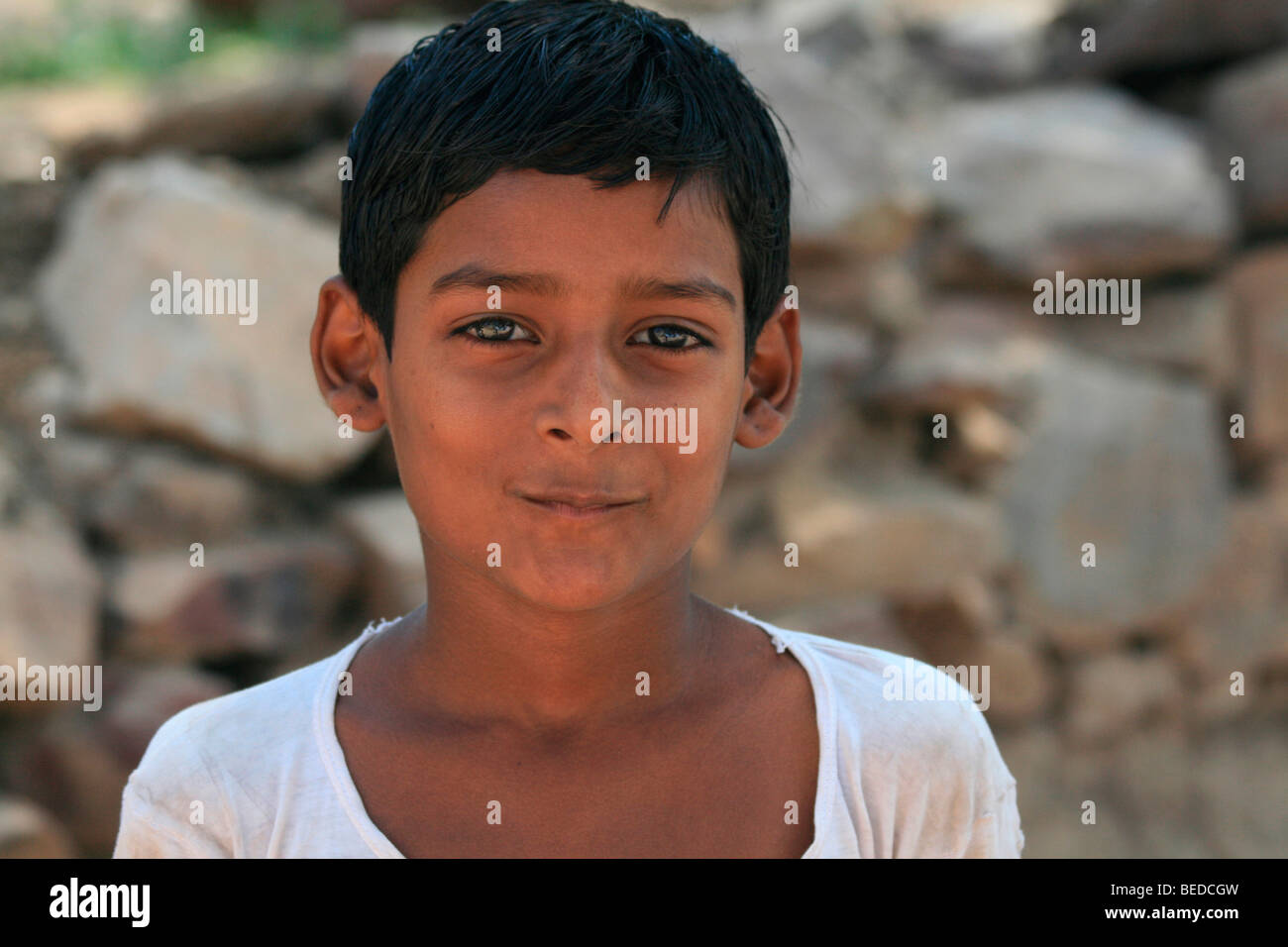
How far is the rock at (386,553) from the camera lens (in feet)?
11.2

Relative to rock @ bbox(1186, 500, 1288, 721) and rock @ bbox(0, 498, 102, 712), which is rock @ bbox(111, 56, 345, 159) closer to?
rock @ bbox(0, 498, 102, 712)

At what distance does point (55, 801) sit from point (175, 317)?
1.17 metres

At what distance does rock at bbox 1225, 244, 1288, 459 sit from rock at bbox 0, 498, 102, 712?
3.53m

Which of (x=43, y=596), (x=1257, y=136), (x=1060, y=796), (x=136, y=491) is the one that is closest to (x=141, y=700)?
(x=43, y=596)

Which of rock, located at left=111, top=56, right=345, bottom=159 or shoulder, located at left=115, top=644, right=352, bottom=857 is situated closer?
shoulder, located at left=115, top=644, right=352, bottom=857

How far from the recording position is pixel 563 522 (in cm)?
146

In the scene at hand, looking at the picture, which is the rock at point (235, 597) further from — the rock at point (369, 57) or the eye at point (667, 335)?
the eye at point (667, 335)

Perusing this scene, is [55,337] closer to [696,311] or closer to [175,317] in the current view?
[175,317]

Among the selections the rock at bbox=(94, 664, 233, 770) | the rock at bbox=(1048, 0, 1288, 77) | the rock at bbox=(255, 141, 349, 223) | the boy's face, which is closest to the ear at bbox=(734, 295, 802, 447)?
the boy's face

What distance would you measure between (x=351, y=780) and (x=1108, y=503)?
3326 mm

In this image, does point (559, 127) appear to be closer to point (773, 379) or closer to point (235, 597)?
point (773, 379)

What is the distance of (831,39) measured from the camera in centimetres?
468

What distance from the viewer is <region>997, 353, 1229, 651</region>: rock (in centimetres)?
429

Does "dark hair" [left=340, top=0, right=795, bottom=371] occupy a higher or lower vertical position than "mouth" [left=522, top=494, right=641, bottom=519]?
higher
